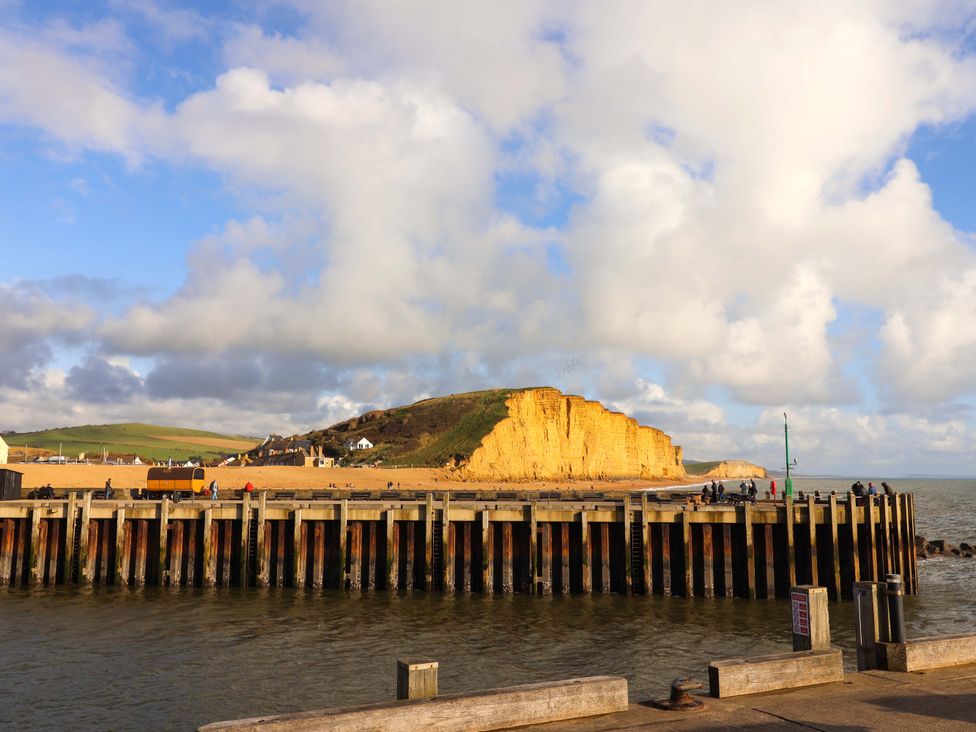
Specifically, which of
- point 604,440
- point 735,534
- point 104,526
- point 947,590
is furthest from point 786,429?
point 604,440

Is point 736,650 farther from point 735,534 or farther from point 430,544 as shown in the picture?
point 430,544

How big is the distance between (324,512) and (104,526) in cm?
997

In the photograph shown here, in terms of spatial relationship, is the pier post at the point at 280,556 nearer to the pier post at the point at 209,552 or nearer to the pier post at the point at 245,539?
the pier post at the point at 245,539

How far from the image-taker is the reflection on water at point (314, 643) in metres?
16.8

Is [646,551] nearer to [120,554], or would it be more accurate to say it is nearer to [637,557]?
[637,557]

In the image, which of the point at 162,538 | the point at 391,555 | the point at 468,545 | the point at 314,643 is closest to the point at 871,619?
the point at 314,643

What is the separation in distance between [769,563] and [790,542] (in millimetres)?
1161

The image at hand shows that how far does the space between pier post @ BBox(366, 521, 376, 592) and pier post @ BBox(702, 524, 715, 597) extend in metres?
13.3

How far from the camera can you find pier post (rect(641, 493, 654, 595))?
2827 cm

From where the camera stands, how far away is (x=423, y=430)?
14338 centimetres

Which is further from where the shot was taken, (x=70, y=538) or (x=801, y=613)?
(x=70, y=538)

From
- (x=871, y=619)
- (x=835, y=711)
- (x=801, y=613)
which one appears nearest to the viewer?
(x=835, y=711)

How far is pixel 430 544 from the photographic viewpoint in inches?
1152

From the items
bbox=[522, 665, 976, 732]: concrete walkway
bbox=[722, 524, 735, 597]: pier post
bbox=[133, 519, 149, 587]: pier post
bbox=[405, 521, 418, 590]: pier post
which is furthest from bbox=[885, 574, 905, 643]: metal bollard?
→ bbox=[133, 519, 149, 587]: pier post
